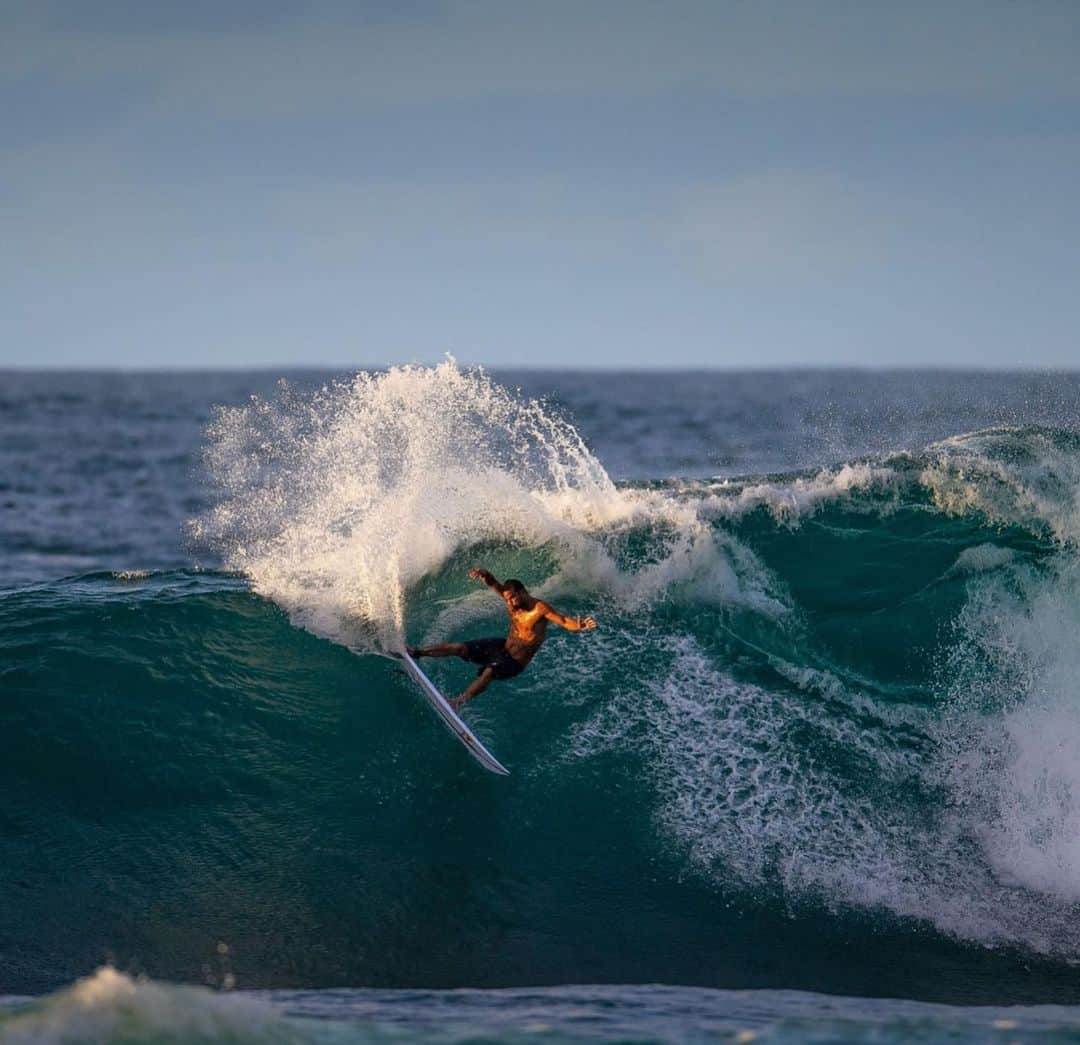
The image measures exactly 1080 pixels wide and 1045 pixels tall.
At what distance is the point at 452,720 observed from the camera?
9.84m

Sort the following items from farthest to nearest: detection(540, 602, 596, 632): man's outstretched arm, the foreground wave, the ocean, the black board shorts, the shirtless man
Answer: the black board shorts → the shirtless man → detection(540, 602, 596, 632): man's outstretched arm → the ocean → the foreground wave

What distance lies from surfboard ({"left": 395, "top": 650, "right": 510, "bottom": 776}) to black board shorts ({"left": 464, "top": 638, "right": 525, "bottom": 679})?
47 cm

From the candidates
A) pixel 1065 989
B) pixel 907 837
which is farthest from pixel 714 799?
pixel 1065 989

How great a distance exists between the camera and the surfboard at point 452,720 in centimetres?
962

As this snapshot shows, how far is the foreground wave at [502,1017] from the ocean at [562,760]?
26 mm

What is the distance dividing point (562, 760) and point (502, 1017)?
11.2ft

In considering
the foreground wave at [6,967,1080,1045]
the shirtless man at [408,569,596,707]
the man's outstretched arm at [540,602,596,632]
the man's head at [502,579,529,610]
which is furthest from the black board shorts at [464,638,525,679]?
the foreground wave at [6,967,1080,1045]

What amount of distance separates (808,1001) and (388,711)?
4460mm

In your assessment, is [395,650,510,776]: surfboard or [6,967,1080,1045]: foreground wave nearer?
[6,967,1080,1045]: foreground wave

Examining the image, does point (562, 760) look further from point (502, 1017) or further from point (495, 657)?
point (502, 1017)

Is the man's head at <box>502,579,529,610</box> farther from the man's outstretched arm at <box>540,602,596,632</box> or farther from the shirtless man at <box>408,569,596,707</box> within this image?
the man's outstretched arm at <box>540,602,596,632</box>

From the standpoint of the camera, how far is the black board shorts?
31.3 ft

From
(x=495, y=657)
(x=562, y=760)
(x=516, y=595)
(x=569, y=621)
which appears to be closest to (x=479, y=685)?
(x=495, y=657)

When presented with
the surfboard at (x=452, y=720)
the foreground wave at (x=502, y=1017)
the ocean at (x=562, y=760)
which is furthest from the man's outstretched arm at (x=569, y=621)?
the foreground wave at (x=502, y=1017)
